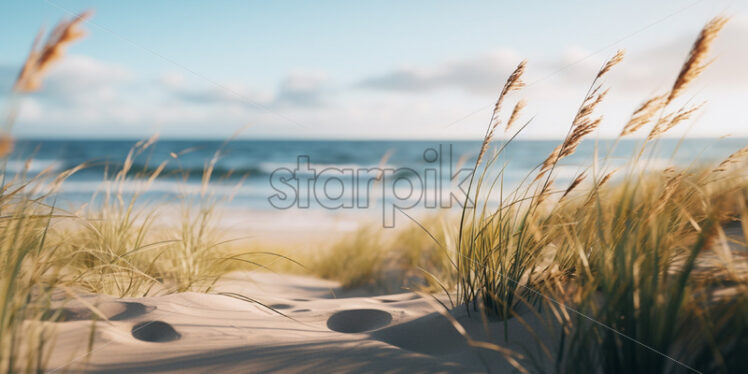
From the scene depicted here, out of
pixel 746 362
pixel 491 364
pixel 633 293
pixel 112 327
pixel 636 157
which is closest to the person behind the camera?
pixel 746 362

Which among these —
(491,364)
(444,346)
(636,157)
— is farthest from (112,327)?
(636,157)

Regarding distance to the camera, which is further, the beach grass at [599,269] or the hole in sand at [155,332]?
the hole in sand at [155,332]

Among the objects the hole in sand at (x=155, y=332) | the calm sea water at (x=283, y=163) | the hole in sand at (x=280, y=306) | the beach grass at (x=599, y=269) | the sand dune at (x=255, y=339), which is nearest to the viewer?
the beach grass at (x=599, y=269)

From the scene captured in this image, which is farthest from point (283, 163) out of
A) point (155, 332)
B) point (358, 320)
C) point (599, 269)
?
point (599, 269)

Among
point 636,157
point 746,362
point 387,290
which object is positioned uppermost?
point 636,157

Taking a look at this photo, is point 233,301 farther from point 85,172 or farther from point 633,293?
point 85,172

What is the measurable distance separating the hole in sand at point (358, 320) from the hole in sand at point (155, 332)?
73cm

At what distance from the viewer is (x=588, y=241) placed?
1.73 meters

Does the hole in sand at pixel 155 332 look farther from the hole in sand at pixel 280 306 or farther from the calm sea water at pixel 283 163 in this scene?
the calm sea water at pixel 283 163

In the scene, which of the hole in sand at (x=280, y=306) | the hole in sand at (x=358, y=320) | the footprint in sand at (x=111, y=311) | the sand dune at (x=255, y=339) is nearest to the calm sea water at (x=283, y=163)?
the hole in sand at (x=280, y=306)

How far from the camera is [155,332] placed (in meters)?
1.80

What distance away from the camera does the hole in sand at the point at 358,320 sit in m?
2.18

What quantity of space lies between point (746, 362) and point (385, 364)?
999 mm

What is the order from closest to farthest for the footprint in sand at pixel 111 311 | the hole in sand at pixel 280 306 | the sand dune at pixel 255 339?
the sand dune at pixel 255 339 → the footprint in sand at pixel 111 311 → the hole in sand at pixel 280 306
